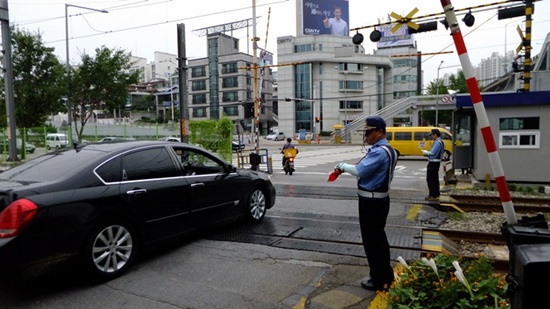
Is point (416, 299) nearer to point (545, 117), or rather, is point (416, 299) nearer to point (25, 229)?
point (25, 229)

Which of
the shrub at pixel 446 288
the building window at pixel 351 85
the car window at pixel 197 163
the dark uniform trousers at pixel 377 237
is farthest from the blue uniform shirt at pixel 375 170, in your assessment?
the building window at pixel 351 85

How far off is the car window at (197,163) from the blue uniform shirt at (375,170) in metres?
2.76

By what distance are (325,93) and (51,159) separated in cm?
6204

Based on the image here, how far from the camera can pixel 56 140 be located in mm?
28734

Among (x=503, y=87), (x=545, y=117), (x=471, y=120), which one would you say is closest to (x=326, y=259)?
(x=545, y=117)

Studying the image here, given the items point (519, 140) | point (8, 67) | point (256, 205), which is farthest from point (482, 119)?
point (8, 67)

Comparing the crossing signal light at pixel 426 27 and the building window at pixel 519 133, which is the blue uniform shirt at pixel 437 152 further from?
the crossing signal light at pixel 426 27

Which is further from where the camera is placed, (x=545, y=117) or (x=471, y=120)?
(x=471, y=120)

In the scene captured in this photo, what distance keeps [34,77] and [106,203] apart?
26374mm

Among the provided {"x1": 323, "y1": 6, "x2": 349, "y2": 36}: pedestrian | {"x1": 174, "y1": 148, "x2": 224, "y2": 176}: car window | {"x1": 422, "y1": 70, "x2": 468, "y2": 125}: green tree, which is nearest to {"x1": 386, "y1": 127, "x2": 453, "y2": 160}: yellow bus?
{"x1": 174, "y1": 148, "x2": 224, "y2": 176}: car window

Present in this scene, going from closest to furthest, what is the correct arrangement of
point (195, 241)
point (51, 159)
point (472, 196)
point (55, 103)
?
point (51, 159) < point (195, 241) < point (472, 196) < point (55, 103)

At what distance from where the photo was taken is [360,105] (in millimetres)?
66250

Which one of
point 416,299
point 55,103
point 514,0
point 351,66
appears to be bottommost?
point 416,299

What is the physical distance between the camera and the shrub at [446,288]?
2.84 meters
